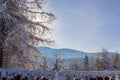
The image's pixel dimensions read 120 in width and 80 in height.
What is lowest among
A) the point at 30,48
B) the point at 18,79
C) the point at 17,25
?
the point at 18,79

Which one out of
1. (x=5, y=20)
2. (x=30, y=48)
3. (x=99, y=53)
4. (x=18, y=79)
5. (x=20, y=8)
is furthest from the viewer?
(x=99, y=53)

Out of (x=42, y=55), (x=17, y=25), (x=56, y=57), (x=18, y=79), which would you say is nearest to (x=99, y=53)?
(x=56, y=57)

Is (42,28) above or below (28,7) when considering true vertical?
below

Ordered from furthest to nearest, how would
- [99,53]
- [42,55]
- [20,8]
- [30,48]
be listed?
[99,53] < [42,55] < [30,48] < [20,8]

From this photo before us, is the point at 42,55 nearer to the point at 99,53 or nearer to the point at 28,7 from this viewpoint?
the point at 28,7

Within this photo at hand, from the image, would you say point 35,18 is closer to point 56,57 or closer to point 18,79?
point 18,79

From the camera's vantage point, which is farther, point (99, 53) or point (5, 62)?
point (99, 53)

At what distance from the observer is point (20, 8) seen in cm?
1934

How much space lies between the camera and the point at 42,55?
2278cm

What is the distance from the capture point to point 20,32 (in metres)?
18.6

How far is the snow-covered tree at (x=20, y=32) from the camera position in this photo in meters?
18.4

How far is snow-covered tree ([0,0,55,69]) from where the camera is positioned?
60.4 ft

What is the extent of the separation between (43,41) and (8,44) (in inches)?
139

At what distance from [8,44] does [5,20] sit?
1519mm
